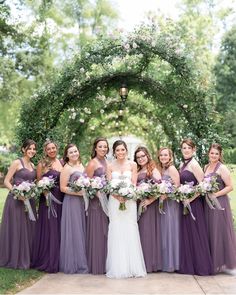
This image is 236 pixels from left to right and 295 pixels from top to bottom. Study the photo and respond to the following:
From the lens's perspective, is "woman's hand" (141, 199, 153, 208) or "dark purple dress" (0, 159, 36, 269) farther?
"dark purple dress" (0, 159, 36, 269)

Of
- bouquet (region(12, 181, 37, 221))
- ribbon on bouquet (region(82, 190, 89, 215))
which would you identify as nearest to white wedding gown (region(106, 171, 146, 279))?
ribbon on bouquet (region(82, 190, 89, 215))

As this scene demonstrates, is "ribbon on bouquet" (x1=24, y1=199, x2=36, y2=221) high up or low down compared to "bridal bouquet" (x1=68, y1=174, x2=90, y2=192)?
down

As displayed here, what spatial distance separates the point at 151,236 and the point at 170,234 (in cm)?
30

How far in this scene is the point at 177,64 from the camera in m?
9.55

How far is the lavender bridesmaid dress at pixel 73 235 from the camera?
7508 mm

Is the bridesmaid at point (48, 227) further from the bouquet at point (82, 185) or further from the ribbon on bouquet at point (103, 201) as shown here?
the ribbon on bouquet at point (103, 201)

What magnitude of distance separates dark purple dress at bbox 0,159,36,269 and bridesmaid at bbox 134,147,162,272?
181cm

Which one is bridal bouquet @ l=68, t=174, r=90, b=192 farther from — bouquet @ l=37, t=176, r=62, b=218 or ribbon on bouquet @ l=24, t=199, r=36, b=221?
ribbon on bouquet @ l=24, t=199, r=36, b=221

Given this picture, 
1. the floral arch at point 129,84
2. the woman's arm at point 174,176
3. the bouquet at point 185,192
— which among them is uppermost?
the floral arch at point 129,84

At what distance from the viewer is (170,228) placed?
7.58m

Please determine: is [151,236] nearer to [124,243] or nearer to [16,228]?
[124,243]

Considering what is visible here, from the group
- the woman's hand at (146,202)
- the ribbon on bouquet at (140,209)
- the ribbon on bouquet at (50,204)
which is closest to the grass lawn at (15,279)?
the ribbon on bouquet at (50,204)

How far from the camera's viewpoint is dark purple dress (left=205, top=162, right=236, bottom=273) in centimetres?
743

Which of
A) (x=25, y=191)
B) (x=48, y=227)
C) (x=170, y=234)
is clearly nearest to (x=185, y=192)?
(x=170, y=234)
